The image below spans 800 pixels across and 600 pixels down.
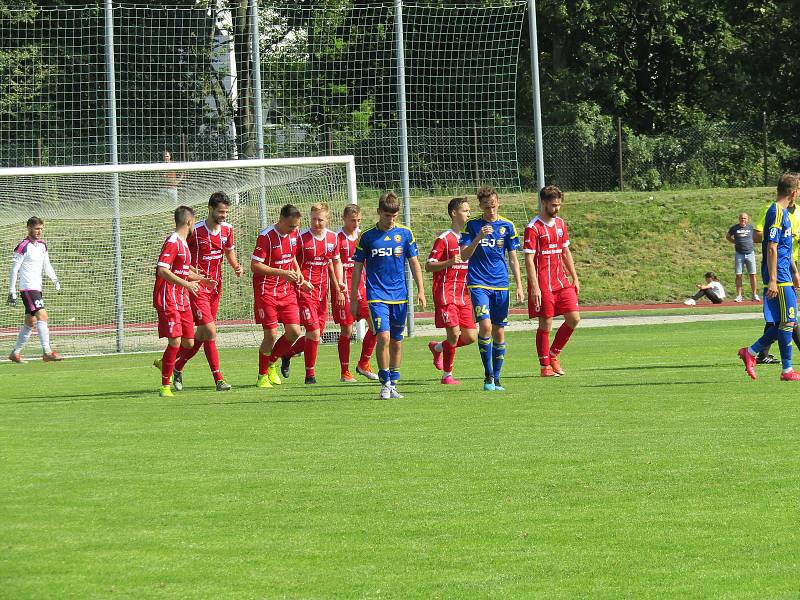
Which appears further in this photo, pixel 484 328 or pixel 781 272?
pixel 484 328

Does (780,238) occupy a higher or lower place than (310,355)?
higher

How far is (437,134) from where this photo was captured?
25.4 metres

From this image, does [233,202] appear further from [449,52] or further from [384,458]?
[384,458]

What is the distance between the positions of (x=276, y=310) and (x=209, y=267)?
894 millimetres

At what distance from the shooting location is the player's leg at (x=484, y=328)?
13.7m

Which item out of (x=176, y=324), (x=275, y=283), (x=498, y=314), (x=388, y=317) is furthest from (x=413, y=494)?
(x=275, y=283)

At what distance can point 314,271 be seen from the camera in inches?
619

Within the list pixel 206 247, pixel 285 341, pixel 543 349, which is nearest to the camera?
pixel 206 247

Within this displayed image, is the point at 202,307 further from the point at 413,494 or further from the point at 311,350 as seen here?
the point at 413,494

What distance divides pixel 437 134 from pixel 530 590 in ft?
66.6

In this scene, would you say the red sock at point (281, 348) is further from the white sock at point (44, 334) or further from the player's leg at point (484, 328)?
the white sock at point (44, 334)

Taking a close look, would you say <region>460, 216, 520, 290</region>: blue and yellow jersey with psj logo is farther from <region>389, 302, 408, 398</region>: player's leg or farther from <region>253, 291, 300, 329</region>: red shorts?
<region>253, 291, 300, 329</region>: red shorts

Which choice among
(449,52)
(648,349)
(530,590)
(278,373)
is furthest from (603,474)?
(449,52)

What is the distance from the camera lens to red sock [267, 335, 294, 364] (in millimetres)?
15258
